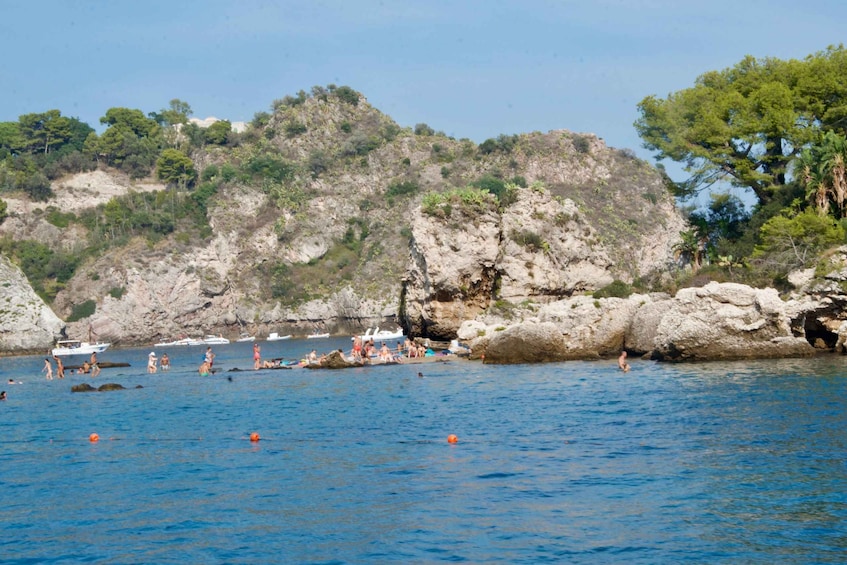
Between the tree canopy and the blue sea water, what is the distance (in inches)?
763

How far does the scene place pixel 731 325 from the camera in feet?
117

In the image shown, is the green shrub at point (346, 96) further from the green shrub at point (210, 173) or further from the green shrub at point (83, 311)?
the green shrub at point (83, 311)

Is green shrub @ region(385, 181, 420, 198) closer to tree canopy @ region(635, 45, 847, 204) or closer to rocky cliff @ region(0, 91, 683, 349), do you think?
rocky cliff @ region(0, 91, 683, 349)

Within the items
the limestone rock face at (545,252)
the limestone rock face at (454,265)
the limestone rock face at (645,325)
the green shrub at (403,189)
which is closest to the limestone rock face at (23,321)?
the green shrub at (403,189)

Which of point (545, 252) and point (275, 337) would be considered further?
point (275, 337)

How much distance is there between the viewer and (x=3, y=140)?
165 m

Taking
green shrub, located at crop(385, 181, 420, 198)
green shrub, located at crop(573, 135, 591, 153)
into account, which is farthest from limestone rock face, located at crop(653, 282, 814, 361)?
green shrub, located at crop(573, 135, 591, 153)

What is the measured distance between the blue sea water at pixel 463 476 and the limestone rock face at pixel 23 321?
74.5m

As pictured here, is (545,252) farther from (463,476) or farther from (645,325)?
(463,476)

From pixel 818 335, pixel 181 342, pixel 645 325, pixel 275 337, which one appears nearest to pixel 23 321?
pixel 181 342

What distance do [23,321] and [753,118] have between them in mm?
84528

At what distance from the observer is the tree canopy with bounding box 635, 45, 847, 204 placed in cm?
4778

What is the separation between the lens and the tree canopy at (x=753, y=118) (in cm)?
4778

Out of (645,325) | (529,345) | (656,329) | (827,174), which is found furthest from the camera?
(529,345)
